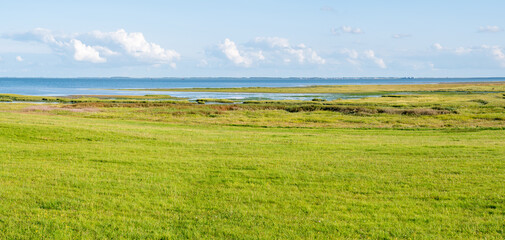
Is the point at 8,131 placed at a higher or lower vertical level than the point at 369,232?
higher

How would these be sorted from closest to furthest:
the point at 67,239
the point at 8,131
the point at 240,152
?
the point at 67,239 < the point at 240,152 < the point at 8,131

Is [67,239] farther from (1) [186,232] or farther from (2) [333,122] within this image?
(2) [333,122]

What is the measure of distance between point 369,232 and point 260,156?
32.2 feet

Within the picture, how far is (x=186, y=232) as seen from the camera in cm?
1067

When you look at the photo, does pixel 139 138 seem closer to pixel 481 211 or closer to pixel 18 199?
pixel 18 199

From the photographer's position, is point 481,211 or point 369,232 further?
point 481,211

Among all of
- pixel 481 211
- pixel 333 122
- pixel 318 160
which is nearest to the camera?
pixel 481 211

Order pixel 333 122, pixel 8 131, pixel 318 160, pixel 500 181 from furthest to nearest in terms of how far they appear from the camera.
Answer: pixel 333 122
pixel 8 131
pixel 318 160
pixel 500 181

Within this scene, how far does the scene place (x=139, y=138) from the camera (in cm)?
2562

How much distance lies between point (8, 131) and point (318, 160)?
56.7 ft

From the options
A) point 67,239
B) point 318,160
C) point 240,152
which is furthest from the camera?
point 240,152

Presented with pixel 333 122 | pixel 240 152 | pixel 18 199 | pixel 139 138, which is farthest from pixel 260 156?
pixel 333 122

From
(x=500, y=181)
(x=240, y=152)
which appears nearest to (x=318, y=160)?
(x=240, y=152)

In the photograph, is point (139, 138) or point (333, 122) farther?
point (333, 122)
